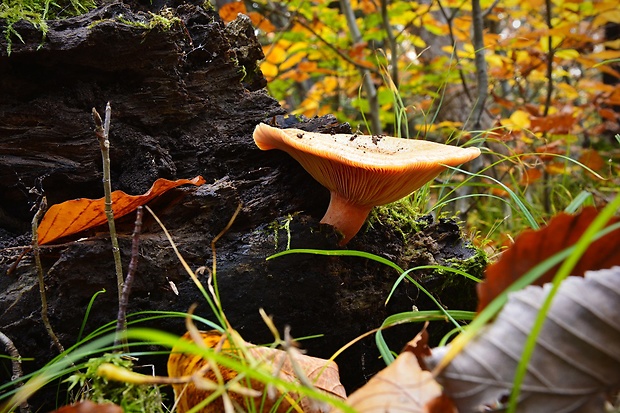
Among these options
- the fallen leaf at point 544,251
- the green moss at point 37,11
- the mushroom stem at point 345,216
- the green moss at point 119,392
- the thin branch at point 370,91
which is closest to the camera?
the fallen leaf at point 544,251

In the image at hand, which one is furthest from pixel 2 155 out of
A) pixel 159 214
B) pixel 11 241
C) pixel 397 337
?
pixel 397 337

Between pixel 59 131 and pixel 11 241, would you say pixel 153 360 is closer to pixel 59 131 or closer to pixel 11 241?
pixel 11 241

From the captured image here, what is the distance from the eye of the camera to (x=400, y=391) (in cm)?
85

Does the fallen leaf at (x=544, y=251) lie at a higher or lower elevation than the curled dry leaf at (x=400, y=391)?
higher

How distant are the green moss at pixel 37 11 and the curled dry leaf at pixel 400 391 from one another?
150 centimetres

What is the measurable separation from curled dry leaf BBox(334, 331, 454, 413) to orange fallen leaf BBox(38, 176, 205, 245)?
87 cm

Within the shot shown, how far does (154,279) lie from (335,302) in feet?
2.04

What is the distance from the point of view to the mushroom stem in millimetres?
1630

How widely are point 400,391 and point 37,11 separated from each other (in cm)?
183

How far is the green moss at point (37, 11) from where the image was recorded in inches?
58.2

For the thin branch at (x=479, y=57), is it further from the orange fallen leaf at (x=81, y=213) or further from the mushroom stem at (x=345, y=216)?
the orange fallen leaf at (x=81, y=213)

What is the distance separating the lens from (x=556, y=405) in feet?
2.28

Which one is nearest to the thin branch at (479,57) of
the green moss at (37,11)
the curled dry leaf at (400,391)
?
the green moss at (37,11)

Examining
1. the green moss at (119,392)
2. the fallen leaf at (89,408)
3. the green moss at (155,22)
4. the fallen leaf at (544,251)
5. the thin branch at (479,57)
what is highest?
the thin branch at (479,57)
